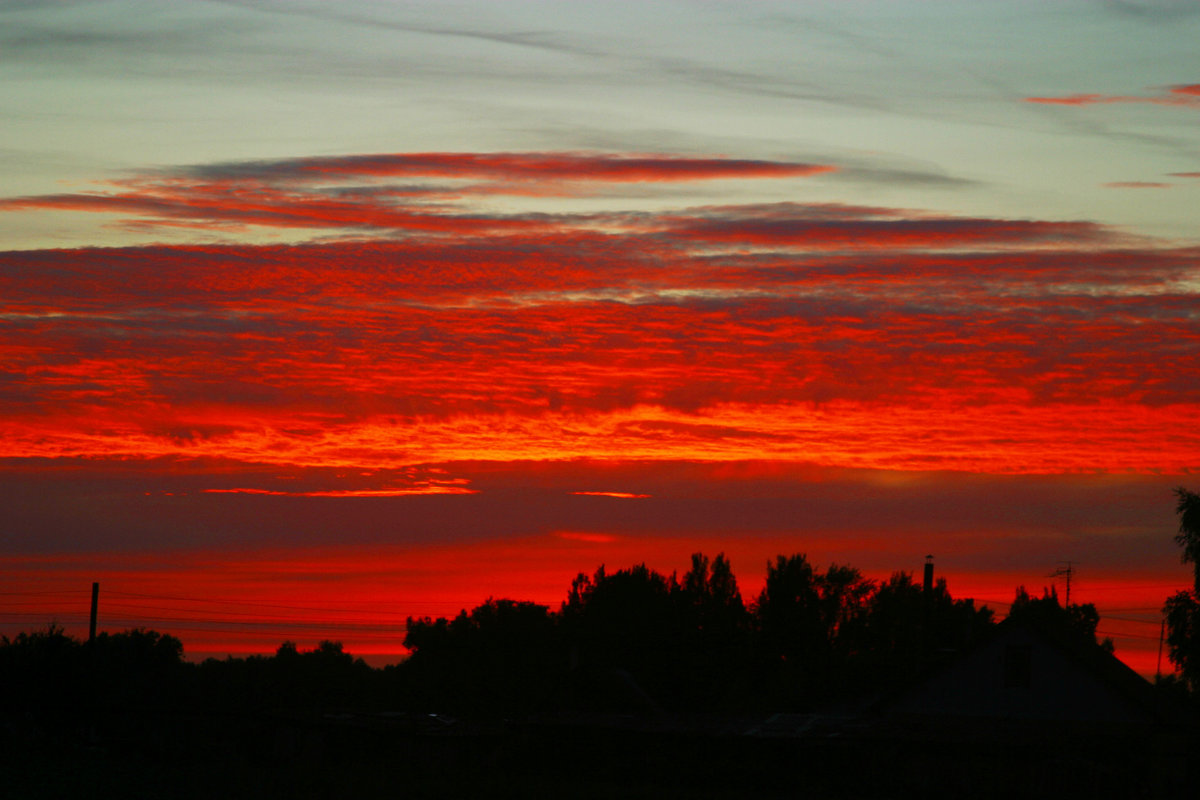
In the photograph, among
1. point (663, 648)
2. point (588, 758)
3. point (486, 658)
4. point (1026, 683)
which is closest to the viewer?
point (588, 758)

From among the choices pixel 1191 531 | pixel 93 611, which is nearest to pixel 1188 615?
pixel 1191 531

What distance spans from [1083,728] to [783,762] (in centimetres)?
1238

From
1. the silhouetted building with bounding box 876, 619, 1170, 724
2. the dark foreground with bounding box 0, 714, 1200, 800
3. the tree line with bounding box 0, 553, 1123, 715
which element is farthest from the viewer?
the tree line with bounding box 0, 553, 1123, 715

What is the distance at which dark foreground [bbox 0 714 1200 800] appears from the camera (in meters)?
36.4

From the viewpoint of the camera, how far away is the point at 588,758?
43.6 meters

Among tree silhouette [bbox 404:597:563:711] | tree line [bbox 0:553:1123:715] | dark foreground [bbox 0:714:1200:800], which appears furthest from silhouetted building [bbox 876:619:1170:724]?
tree silhouette [bbox 404:597:563:711]

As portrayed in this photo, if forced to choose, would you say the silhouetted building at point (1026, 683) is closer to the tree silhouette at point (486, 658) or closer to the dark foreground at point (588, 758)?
the dark foreground at point (588, 758)

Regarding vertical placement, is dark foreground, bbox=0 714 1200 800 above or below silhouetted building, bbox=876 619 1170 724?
below

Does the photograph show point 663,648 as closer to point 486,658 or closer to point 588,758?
point 486,658

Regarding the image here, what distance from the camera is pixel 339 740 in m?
46.1

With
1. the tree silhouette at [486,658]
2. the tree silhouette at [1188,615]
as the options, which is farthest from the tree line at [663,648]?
the tree silhouette at [1188,615]

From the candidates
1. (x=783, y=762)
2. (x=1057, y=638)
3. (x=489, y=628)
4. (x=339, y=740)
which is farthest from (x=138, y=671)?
(x=489, y=628)

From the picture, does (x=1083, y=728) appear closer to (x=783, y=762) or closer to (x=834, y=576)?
(x=783, y=762)

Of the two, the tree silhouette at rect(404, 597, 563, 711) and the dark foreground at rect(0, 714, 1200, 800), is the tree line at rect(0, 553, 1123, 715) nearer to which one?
the tree silhouette at rect(404, 597, 563, 711)
